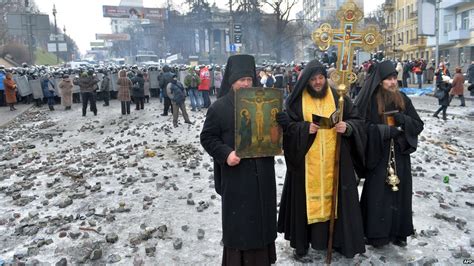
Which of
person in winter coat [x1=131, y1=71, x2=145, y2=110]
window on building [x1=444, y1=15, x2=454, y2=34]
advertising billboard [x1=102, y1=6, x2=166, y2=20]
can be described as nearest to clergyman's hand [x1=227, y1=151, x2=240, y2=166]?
person in winter coat [x1=131, y1=71, x2=145, y2=110]

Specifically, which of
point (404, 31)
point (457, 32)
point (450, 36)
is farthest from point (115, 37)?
point (457, 32)

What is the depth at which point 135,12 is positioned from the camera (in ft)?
240

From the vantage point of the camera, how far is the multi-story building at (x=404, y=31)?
2269 inches

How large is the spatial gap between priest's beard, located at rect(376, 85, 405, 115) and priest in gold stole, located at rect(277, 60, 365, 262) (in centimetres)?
48

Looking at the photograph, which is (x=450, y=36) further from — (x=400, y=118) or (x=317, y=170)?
(x=317, y=170)

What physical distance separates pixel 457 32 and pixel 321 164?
45424 mm

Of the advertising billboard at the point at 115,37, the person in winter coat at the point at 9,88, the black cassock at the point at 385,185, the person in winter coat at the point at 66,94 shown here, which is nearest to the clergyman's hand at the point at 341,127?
the black cassock at the point at 385,185

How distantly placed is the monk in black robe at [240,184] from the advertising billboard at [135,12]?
67.0 m

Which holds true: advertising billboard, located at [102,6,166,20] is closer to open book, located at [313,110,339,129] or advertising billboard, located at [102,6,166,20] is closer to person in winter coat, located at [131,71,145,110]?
person in winter coat, located at [131,71,145,110]

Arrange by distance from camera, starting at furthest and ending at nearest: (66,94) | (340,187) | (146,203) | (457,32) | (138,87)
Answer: (457,32) → (66,94) → (138,87) → (146,203) → (340,187)

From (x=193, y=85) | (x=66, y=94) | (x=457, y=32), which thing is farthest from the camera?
(x=457, y=32)

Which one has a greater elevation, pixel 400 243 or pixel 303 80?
pixel 303 80

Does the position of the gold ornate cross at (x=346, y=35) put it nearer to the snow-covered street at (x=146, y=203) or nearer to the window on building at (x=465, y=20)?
the snow-covered street at (x=146, y=203)

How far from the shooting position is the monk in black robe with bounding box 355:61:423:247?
15.0 feet
